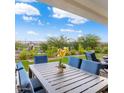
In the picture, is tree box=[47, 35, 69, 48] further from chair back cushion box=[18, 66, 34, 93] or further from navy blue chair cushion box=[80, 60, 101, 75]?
chair back cushion box=[18, 66, 34, 93]

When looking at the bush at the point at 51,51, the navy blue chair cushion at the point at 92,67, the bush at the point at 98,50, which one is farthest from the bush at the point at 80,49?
the navy blue chair cushion at the point at 92,67

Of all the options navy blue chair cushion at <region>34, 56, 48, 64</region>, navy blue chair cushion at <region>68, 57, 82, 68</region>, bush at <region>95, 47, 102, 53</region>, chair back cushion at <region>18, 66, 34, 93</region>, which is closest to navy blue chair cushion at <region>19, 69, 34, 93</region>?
chair back cushion at <region>18, 66, 34, 93</region>

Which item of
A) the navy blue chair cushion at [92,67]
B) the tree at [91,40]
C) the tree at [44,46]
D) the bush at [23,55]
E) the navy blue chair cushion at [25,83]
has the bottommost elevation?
the navy blue chair cushion at [25,83]

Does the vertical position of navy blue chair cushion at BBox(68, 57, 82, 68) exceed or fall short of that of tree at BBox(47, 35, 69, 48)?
it falls short

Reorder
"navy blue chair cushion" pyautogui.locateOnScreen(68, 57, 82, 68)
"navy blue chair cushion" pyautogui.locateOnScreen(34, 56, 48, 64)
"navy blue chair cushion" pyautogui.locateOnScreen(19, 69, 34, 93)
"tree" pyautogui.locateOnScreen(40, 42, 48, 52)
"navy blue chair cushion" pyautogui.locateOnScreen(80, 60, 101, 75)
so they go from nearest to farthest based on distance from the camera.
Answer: "navy blue chair cushion" pyautogui.locateOnScreen(19, 69, 34, 93), "navy blue chair cushion" pyautogui.locateOnScreen(80, 60, 101, 75), "navy blue chair cushion" pyautogui.locateOnScreen(68, 57, 82, 68), "navy blue chair cushion" pyautogui.locateOnScreen(34, 56, 48, 64), "tree" pyautogui.locateOnScreen(40, 42, 48, 52)

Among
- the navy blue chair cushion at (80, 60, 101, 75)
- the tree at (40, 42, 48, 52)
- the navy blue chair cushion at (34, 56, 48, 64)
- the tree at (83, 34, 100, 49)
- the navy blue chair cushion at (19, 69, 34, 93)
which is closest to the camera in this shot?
the navy blue chair cushion at (19, 69, 34, 93)

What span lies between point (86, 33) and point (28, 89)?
3945mm

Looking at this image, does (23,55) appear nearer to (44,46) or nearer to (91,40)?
(44,46)

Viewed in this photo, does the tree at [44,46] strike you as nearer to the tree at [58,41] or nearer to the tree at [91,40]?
the tree at [58,41]

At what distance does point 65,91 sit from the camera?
6.69ft

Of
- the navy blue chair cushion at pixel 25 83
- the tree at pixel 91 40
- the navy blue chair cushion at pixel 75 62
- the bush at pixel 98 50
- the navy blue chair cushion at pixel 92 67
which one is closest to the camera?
the navy blue chair cushion at pixel 25 83

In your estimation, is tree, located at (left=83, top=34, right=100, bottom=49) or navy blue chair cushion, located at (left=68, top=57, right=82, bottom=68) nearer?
navy blue chair cushion, located at (left=68, top=57, right=82, bottom=68)
